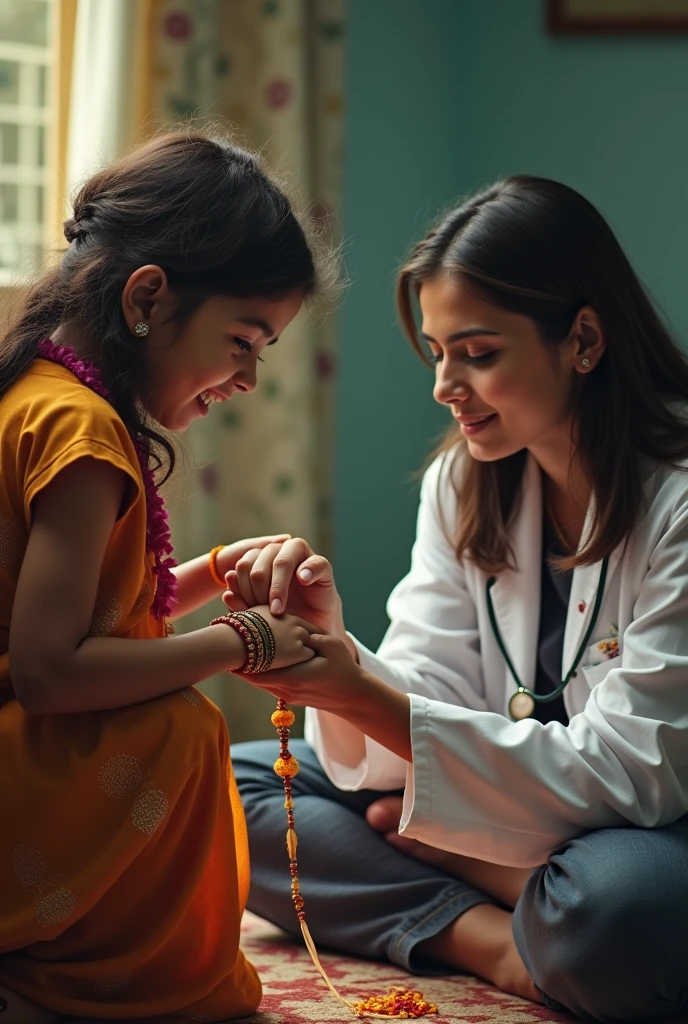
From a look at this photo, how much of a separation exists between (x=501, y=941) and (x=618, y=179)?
202 centimetres

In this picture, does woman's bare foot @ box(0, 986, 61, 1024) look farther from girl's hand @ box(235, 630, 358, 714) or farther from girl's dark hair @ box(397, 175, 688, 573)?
girl's dark hair @ box(397, 175, 688, 573)

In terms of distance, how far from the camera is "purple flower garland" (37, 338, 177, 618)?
4.40 feet

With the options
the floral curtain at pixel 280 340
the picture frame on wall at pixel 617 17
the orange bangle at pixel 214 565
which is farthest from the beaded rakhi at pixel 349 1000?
the picture frame on wall at pixel 617 17

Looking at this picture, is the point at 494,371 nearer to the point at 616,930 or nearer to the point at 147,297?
the point at 147,297

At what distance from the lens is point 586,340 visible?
1706mm

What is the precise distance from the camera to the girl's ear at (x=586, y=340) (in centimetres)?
169

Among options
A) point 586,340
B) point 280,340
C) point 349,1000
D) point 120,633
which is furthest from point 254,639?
point 280,340

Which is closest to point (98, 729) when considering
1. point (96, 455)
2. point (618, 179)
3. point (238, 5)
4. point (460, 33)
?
point (96, 455)

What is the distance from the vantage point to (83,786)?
4.13 feet

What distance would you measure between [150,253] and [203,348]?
0.40ft

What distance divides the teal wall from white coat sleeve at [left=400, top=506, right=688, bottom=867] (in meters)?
1.61

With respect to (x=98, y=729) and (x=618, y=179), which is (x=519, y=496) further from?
(x=618, y=179)

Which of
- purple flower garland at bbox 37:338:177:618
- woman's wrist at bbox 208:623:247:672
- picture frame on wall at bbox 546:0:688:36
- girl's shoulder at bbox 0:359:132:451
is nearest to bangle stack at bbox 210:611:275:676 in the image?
woman's wrist at bbox 208:623:247:672

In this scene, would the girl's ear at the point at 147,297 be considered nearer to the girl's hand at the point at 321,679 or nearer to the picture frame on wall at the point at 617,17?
the girl's hand at the point at 321,679
